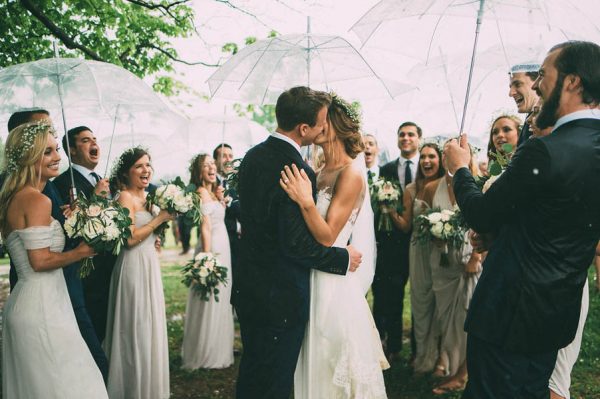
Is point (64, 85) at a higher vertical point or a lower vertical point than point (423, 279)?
higher

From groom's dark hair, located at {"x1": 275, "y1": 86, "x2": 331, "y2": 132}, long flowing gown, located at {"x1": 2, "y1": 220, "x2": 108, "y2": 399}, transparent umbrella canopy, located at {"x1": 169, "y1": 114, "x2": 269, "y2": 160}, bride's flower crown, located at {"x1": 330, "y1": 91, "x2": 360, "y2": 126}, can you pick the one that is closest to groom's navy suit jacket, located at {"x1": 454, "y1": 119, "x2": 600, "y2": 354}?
groom's dark hair, located at {"x1": 275, "y1": 86, "x2": 331, "y2": 132}

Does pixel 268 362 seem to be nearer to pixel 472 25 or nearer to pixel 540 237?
pixel 540 237

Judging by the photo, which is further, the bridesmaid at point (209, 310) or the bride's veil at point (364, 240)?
the bridesmaid at point (209, 310)

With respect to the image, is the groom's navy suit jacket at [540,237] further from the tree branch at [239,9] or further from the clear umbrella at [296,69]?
the tree branch at [239,9]

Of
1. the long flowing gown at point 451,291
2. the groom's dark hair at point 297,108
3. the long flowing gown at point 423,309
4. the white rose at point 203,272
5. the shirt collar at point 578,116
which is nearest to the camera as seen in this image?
the shirt collar at point 578,116

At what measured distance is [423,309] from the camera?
6352 millimetres

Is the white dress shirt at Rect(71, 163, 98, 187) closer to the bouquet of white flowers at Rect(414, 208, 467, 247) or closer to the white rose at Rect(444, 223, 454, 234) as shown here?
the bouquet of white flowers at Rect(414, 208, 467, 247)

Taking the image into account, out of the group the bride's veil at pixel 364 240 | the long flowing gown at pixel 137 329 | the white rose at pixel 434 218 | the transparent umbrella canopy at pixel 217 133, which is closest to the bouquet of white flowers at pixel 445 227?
the white rose at pixel 434 218

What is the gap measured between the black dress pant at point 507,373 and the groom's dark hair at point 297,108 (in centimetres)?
172

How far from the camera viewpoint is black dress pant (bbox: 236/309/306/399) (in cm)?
336

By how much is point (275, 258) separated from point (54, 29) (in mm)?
5926

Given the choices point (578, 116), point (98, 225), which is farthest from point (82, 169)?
point (578, 116)

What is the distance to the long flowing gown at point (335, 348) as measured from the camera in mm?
3711

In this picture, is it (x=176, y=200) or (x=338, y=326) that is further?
(x=176, y=200)
